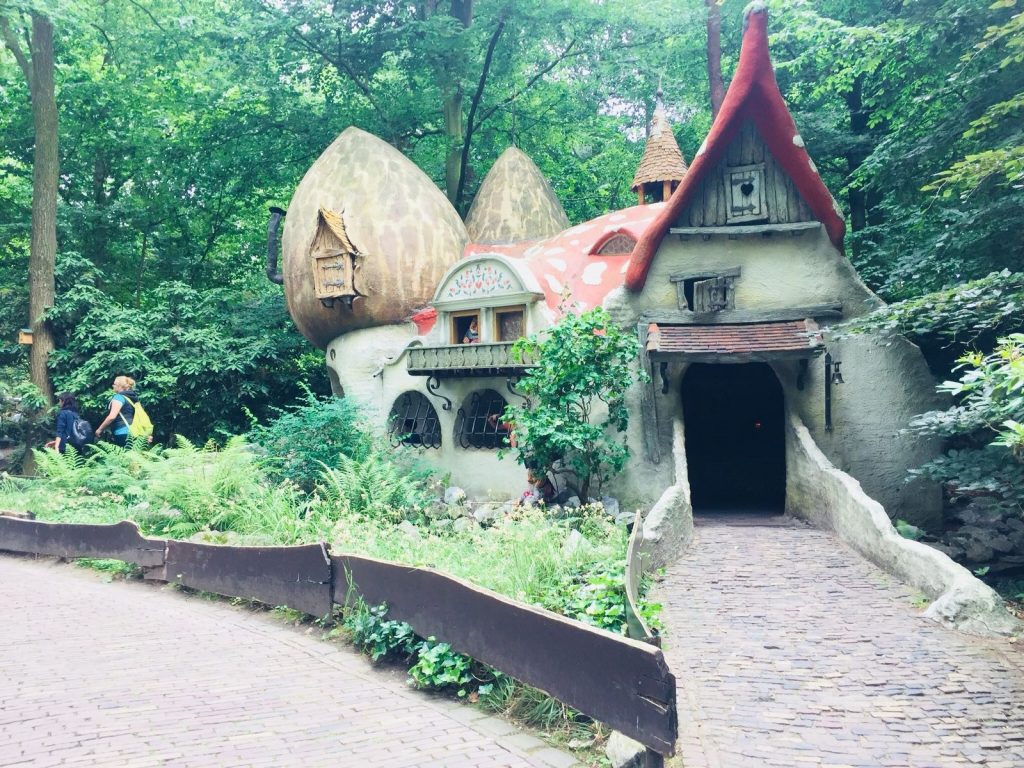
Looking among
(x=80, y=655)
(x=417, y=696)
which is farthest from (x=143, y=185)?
(x=417, y=696)

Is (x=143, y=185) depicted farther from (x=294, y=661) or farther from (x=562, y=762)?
(x=562, y=762)

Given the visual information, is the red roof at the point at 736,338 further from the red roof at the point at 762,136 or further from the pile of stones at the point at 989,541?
the pile of stones at the point at 989,541

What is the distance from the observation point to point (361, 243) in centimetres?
1650

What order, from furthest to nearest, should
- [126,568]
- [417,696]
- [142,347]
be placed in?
[142,347] < [126,568] < [417,696]

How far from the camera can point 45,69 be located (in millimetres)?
17062

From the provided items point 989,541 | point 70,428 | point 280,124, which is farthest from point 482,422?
point 280,124

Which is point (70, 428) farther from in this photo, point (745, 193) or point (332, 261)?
point (745, 193)

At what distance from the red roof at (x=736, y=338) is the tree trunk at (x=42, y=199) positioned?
13.7 m

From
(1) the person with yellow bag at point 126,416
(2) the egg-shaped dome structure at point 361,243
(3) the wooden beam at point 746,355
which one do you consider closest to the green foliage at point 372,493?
(1) the person with yellow bag at point 126,416

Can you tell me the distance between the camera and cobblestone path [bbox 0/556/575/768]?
428cm

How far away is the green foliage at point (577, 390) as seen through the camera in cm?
1180

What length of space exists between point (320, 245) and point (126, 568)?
886 cm

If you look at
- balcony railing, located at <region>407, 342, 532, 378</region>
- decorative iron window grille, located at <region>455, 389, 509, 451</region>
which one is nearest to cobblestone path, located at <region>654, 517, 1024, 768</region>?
balcony railing, located at <region>407, 342, 532, 378</region>

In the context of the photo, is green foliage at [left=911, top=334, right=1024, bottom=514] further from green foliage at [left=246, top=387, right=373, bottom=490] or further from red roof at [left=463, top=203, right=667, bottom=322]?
green foliage at [left=246, top=387, right=373, bottom=490]
